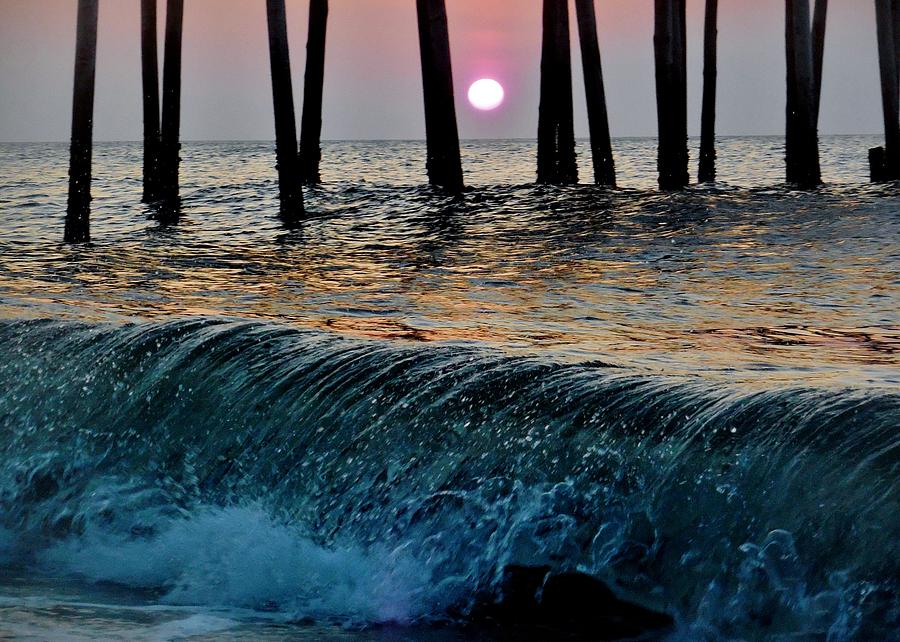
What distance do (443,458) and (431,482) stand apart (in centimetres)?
11

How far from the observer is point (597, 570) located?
3.83m

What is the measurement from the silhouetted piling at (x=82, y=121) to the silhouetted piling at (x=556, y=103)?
623cm

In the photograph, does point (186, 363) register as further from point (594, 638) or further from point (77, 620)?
point (594, 638)

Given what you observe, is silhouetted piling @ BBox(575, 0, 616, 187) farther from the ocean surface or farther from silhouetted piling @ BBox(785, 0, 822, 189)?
the ocean surface

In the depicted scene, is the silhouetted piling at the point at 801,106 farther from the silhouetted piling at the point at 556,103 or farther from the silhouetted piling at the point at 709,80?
the silhouetted piling at the point at 556,103

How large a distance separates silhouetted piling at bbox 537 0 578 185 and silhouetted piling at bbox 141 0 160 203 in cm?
498

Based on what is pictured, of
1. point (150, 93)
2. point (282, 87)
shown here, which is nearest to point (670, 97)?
point (282, 87)

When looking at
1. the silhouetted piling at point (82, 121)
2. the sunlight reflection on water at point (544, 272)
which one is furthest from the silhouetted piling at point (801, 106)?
Result: the silhouetted piling at point (82, 121)

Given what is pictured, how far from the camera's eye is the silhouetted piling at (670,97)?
15125 mm

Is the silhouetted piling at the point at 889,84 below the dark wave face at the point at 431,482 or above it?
above

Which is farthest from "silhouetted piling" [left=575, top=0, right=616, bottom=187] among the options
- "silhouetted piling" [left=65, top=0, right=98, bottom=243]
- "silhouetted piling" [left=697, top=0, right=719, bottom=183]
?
"silhouetted piling" [left=65, top=0, right=98, bottom=243]

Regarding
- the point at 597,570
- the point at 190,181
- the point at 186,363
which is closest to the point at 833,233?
the point at 186,363

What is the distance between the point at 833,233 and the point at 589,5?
219 inches

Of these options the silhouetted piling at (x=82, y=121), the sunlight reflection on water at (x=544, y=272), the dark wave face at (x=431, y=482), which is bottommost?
the dark wave face at (x=431, y=482)
